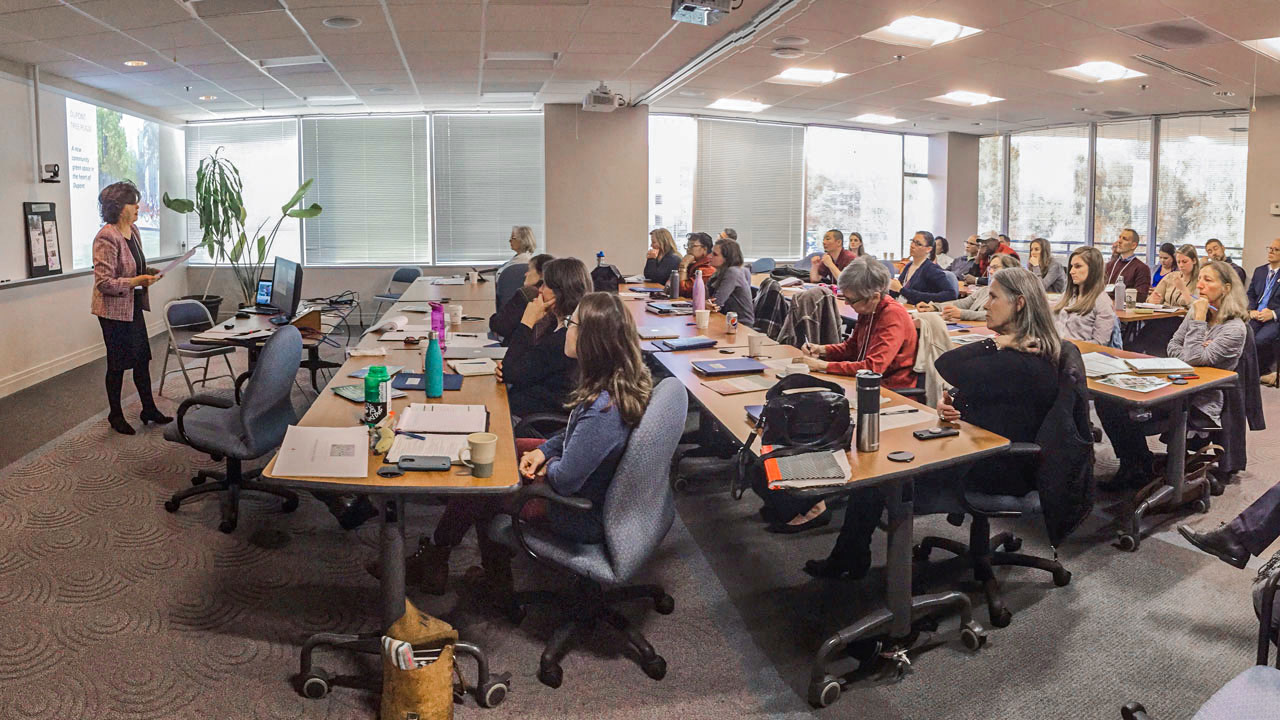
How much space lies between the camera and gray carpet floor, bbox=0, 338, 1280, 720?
271cm

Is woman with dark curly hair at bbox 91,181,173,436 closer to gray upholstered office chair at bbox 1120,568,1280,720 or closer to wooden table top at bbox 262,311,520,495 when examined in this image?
wooden table top at bbox 262,311,520,495

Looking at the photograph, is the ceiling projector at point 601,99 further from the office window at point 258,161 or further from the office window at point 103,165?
the office window at point 258,161

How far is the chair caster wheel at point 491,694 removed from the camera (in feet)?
8.72

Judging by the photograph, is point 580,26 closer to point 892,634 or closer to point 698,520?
point 698,520

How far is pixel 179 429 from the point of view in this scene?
159 inches

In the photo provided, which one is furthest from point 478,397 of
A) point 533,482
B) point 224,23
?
point 224,23

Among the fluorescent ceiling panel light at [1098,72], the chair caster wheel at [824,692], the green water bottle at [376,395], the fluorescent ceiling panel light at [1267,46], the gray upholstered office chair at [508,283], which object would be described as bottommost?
the chair caster wheel at [824,692]

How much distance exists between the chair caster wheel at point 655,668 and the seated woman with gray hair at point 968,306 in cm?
316

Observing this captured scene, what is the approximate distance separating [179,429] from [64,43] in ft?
14.4

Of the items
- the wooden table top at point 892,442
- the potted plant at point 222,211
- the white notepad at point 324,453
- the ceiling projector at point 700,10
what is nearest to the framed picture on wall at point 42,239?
the potted plant at point 222,211

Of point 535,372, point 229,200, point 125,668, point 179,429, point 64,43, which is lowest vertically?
point 125,668

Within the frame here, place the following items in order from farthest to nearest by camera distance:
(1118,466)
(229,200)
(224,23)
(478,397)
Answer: (229,200) → (224,23) → (1118,466) → (478,397)

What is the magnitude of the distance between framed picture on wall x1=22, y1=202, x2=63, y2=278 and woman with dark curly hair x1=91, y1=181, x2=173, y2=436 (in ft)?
8.63

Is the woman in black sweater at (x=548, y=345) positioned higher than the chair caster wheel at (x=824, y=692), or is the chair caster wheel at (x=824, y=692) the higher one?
the woman in black sweater at (x=548, y=345)
